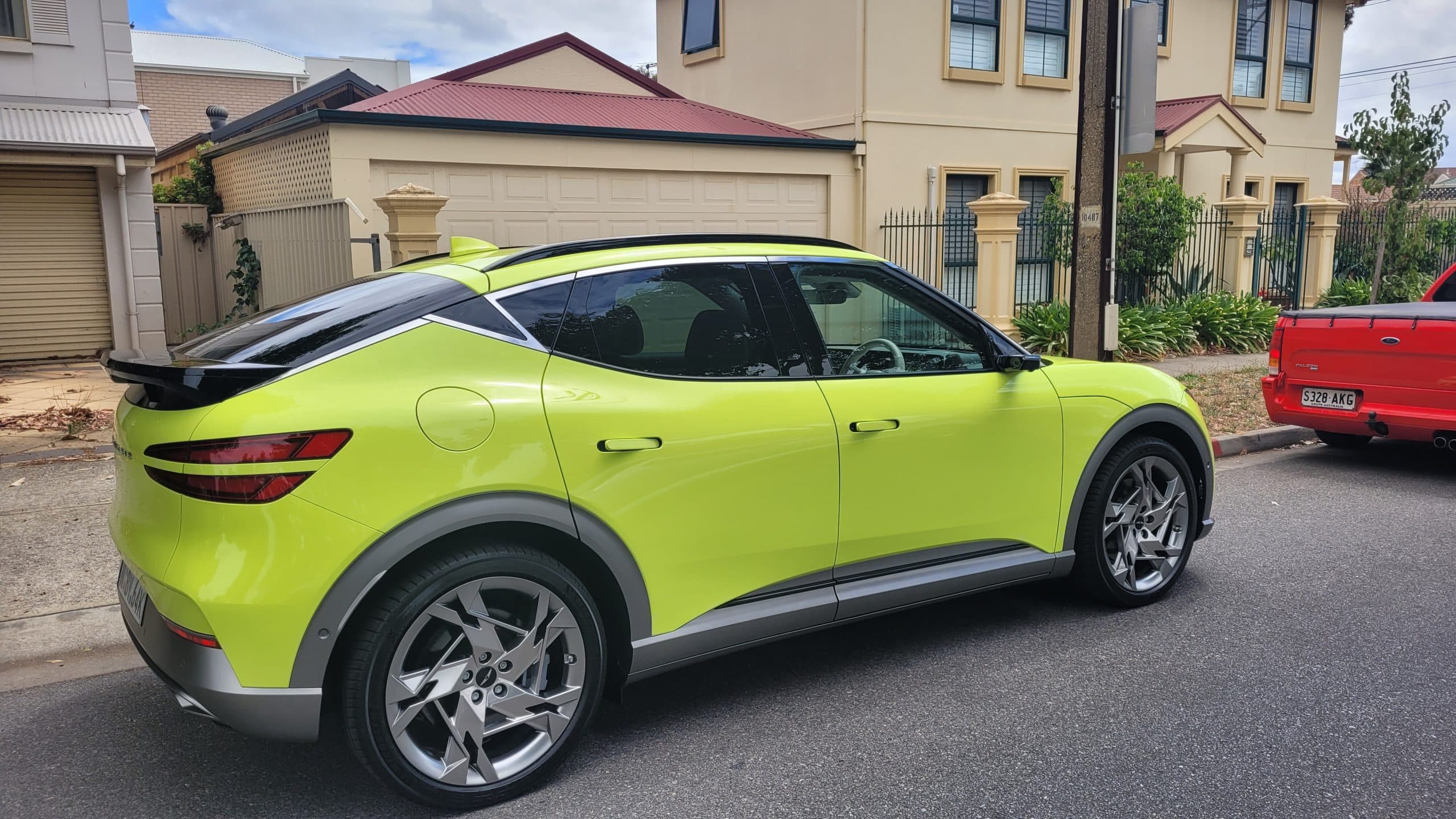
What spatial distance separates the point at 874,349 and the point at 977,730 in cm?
155

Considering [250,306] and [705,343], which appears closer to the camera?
[705,343]

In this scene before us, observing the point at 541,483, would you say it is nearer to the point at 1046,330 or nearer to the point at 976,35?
the point at 1046,330

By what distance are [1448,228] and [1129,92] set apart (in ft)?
49.5

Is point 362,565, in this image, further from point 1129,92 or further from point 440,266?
point 1129,92

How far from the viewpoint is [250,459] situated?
2889 mm

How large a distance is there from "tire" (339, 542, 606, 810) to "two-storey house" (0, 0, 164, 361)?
1140 centimetres

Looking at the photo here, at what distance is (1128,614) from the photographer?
4949mm

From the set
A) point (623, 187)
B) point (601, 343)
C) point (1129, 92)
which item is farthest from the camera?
point (623, 187)

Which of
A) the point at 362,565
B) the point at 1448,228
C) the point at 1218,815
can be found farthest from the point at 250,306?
the point at 1448,228

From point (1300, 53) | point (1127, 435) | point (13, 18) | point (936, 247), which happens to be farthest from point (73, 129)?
point (1300, 53)

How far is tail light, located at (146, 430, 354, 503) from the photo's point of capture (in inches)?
114

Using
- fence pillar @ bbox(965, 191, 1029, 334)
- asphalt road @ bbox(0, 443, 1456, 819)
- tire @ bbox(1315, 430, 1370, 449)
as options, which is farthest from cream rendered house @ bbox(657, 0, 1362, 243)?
asphalt road @ bbox(0, 443, 1456, 819)

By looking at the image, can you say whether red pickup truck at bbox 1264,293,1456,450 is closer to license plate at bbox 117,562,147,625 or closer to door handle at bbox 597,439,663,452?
door handle at bbox 597,439,663,452

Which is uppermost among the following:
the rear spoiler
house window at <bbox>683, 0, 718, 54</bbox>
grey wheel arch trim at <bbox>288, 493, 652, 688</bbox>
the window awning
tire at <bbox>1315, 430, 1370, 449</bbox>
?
house window at <bbox>683, 0, 718, 54</bbox>
